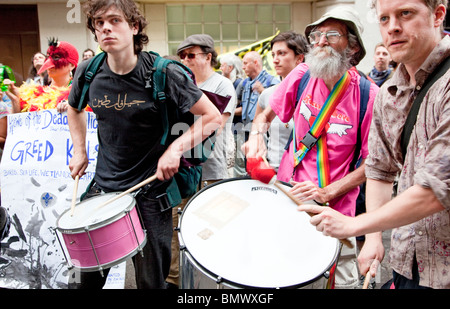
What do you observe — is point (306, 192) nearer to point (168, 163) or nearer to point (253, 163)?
point (253, 163)

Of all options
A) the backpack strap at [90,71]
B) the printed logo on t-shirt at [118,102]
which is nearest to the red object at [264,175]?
the printed logo on t-shirt at [118,102]

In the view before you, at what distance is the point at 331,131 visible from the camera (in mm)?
2379

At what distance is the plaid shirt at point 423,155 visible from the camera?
4.28 feet

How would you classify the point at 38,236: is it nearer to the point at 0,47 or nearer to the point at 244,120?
the point at 244,120

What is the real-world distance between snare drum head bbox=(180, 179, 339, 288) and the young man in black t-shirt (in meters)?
0.54

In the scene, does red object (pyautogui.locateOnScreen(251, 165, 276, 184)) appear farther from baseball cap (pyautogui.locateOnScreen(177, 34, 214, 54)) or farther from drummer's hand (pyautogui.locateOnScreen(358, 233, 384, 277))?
baseball cap (pyautogui.locateOnScreen(177, 34, 214, 54))

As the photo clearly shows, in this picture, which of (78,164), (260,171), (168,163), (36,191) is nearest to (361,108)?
(260,171)

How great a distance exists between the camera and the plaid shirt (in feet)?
4.28

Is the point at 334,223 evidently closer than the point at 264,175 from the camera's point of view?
Yes

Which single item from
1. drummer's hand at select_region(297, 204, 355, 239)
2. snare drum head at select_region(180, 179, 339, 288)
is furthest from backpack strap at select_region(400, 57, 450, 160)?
snare drum head at select_region(180, 179, 339, 288)

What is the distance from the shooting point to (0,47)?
35.8 feet

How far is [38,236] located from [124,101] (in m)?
1.59

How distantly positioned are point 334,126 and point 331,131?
34mm

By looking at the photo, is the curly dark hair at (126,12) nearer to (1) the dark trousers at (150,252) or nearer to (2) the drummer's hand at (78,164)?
(2) the drummer's hand at (78,164)
